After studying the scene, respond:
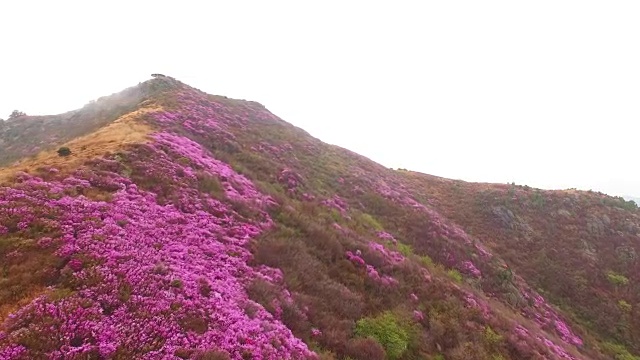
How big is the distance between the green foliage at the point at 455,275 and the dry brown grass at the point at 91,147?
19.6 metres

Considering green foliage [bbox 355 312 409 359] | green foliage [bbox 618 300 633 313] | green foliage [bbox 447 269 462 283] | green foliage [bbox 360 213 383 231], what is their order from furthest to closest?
green foliage [bbox 618 300 633 313], green foliage [bbox 360 213 383 231], green foliage [bbox 447 269 462 283], green foliage [bbox 355 312 409 359]

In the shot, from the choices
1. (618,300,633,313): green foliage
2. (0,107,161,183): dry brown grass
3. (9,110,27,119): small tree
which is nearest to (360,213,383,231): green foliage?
(0,107,161,183): dry brown grass

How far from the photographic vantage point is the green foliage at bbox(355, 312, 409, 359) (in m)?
14.6

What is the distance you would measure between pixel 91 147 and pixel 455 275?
21976 millimetres

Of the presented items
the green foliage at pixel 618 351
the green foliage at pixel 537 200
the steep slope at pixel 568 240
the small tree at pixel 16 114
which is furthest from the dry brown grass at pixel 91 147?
the green foliage at pixel 537 200

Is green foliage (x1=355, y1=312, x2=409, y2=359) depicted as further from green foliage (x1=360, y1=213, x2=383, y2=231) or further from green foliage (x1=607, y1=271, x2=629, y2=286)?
green foliage (x1=607, y1=271, x2=629, y2=286)

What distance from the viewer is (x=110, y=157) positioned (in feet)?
65.7

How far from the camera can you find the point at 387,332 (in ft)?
50.1

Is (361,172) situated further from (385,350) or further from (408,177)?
(385,350)

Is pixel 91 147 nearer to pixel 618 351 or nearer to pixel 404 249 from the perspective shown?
pixel 404 249

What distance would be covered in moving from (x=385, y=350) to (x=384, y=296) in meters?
3.89

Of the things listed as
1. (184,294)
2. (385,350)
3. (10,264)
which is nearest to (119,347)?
(184,294)

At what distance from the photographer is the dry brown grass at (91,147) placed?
1823 centimetres

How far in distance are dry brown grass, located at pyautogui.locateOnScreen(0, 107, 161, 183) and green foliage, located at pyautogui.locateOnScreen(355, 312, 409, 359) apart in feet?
46.9
